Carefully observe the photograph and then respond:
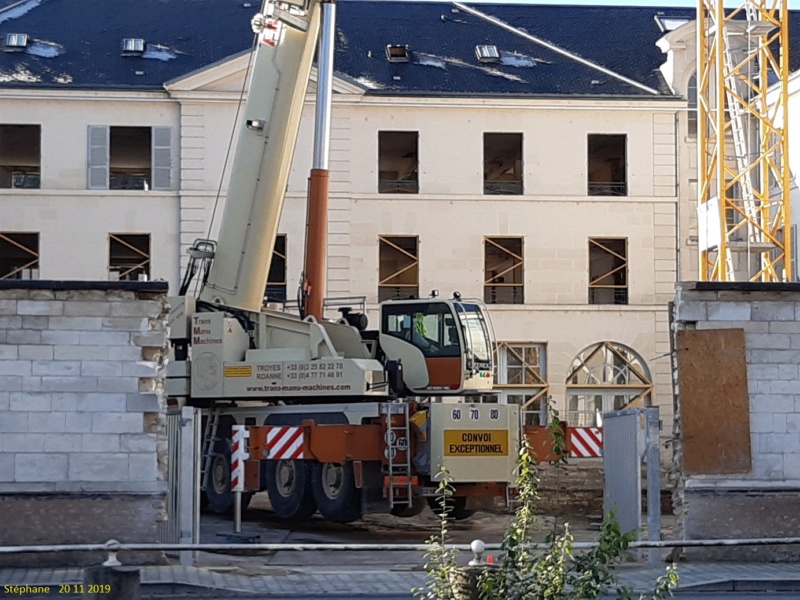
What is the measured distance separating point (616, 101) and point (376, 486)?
18926 millimetres

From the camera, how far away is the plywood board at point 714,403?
1586 centimetres

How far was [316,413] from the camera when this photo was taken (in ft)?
69.7

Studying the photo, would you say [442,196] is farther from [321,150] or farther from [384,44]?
[321,150]

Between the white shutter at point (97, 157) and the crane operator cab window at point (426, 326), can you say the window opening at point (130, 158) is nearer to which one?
the white shutter at point (97, 157)

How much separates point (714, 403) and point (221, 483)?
9.31 meters

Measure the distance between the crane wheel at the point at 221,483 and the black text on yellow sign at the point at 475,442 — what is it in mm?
4300

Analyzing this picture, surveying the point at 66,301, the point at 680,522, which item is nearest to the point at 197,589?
the point at 66,301

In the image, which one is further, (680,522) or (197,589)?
(680,522)

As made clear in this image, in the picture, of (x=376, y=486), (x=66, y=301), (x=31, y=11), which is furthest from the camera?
(x=31, y=11)

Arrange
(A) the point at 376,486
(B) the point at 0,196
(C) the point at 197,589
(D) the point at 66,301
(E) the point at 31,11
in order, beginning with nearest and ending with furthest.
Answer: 1. (C) the point at 197,589
2. (D) the point at 66,301
3. (A) the point at 376,486
4. (B) the point at 0,196
5. (E) the point at 31,11

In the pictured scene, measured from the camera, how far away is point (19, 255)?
36750mm

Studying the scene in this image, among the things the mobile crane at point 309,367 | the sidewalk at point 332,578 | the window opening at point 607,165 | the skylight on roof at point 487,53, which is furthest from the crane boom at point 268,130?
the skylight on roof at point 487,53

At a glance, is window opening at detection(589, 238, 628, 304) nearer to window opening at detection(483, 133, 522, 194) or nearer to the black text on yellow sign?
window opening at detection(483, 133, 522, 194)

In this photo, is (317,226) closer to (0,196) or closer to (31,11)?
(0,196)
